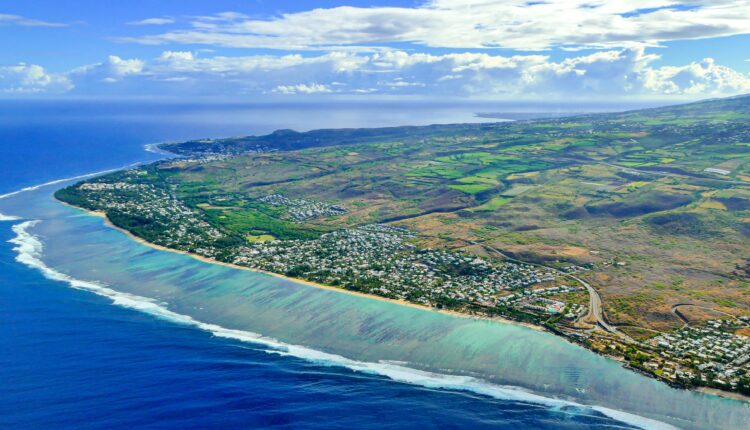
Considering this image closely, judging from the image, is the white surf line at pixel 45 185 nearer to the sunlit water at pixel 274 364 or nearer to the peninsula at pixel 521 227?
the peninsula at pixel 521 227

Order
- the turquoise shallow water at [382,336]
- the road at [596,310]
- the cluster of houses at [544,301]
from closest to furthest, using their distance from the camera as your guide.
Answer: the turquoise shallow water at [382,336] → the road at [596,310] → the cluster of houses at [544,301]

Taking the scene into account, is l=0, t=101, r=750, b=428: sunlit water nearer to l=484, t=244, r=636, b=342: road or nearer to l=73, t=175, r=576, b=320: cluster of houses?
l=73, t=175, r=576, b=320: cluster of houses

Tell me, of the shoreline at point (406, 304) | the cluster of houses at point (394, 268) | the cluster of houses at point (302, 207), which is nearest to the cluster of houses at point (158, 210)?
the shoreline at point (406, 304)

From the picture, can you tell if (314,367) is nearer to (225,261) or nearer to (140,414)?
(140,414)

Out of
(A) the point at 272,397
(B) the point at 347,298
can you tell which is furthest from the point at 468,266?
(A) the point at 272,397

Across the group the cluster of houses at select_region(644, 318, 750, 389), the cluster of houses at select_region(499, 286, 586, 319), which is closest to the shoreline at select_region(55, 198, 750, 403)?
the cluster of houses at select_region(644, 318, 750, 389)
